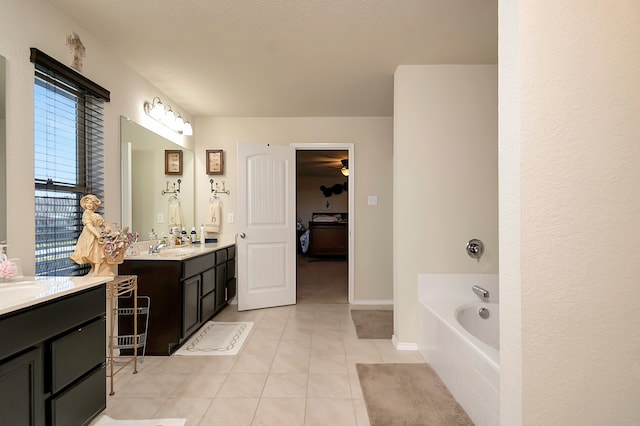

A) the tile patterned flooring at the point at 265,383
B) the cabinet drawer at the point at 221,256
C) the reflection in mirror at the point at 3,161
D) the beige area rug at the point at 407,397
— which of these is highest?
the reflection in mirror at the point at 3,161

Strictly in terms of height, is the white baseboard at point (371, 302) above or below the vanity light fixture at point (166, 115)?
below

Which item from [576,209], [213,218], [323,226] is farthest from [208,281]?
[323,226]

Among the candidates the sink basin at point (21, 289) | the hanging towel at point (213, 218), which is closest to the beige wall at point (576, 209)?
the sink basin at point (21, 289)

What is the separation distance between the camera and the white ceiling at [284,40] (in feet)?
6.72

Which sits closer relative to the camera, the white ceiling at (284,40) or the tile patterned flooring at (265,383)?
the tile patterned flooring at (265,383)

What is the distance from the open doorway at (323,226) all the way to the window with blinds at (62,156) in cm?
252

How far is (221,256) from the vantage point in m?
3.79

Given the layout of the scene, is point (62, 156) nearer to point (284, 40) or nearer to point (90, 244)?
point (90, 244)

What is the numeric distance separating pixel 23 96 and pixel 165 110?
1.70 metres

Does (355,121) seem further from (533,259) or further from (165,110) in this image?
(533,259)

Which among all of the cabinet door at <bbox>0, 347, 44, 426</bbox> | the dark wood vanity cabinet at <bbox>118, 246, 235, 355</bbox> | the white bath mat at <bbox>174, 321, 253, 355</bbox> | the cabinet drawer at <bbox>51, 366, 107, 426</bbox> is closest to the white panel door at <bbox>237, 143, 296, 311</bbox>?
the white bath mat at <bbox>174, 321, 253, 355</bbox>

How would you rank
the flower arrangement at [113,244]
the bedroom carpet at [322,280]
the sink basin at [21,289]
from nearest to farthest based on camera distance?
1. the sink basin at [21,289]
2. the flower arrangement at [113,244]
3. the bedroom carpet at [322,280]

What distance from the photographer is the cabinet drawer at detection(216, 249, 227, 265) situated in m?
3.66

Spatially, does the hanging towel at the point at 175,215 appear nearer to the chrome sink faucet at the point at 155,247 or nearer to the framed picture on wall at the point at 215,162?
the chrome sink faucet at the point at 155,247
